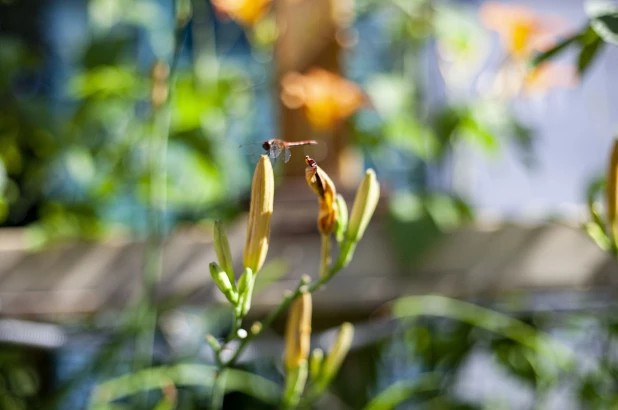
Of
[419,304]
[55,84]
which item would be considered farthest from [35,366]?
[55,84]

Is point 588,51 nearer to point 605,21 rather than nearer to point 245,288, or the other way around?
point 605,21

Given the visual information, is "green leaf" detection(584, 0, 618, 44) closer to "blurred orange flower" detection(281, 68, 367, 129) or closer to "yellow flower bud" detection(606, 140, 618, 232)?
"yellow flower bud" detection(606, 140, 618, 232)

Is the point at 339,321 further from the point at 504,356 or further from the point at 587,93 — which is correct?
the point at 587,93

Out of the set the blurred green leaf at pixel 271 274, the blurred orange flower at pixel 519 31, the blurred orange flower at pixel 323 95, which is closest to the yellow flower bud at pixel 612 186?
the blurred green leaf at pixel 271 274

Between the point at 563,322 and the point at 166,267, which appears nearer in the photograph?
the point at 166,267

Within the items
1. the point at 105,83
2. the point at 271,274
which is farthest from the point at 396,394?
the point at 105,83

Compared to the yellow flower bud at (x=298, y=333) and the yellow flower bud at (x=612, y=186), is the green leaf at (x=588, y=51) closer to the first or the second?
the yellow flower bud at (x=612, y=186)

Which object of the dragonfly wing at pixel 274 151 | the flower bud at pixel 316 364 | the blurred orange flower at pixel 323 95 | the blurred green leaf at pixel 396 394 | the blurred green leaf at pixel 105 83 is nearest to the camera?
the dragonfly wing at pixel 274 151
